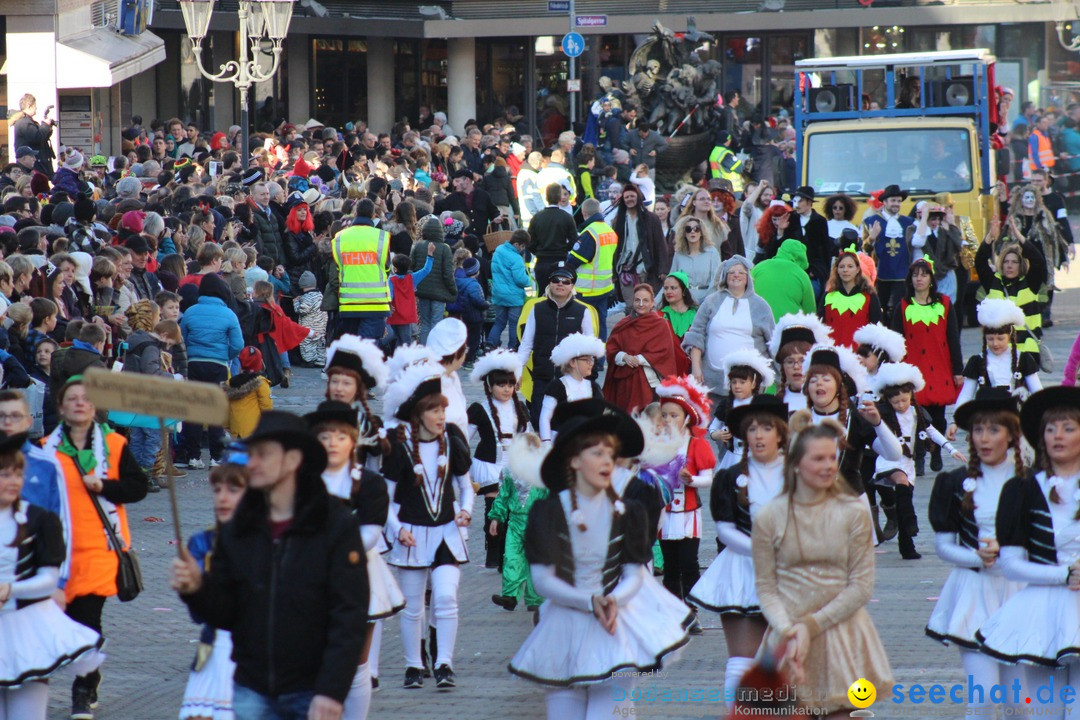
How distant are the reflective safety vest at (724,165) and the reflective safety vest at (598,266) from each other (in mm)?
11305

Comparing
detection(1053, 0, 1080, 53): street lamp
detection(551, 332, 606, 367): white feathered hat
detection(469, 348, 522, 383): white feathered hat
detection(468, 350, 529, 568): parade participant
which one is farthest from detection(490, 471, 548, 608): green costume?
detection(1053, 0, 1080, 53): street lamp

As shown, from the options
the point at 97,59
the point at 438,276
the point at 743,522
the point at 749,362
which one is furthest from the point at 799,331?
the point at 97,59

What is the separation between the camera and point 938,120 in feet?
72.7

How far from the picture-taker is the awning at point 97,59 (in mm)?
23484

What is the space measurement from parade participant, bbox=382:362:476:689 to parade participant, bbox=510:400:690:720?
1.78m

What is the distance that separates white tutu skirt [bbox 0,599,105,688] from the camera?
6.45 meters

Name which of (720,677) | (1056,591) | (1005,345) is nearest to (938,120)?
(1005,345)

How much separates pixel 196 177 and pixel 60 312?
724 cm

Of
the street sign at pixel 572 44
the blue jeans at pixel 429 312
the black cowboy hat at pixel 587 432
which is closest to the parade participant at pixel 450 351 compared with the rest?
the black cowboy hat at pixel 587 432

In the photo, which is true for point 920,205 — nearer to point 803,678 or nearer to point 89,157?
point 89,157

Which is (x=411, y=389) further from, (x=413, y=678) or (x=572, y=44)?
(x=572, y=44)

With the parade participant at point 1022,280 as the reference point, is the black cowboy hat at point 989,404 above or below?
below

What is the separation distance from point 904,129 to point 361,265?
8689 millimetres

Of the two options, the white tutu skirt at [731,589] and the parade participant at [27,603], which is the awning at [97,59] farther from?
the white tutu skirt at [731,589]
